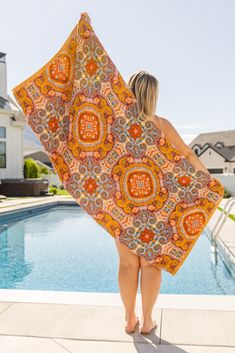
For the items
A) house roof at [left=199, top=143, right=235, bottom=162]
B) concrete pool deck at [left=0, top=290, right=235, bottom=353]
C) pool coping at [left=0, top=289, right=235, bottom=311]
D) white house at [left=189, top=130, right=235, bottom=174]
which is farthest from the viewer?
house roof at [left=199, top=143, right=235, bottom=162]

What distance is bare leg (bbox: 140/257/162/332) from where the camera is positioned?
9.17ft

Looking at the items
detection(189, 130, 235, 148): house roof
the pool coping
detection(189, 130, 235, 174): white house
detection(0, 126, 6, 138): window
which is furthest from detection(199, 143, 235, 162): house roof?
the pool coping

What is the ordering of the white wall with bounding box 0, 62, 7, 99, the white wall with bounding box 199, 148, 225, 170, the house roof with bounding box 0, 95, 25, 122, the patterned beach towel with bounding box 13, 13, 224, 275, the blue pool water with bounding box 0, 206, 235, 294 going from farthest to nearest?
the white wall with bounding box 199, 148, 225, 170, the white wall with bounding box 0, 62, 7, 99, the house roof with bounding box 0, 95, 25, 122, the blue pool water with bounding box 0, 206, 235, 294, the patterned beach towel with bounding box 13, 13, 224, 275

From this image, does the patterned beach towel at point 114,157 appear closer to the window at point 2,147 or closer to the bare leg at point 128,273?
the bare leg at point 128,273

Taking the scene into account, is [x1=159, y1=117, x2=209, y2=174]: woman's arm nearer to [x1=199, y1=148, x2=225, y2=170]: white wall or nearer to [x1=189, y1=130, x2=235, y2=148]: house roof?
[x1=199, y1=148, x2=225, y2=170]: white wall

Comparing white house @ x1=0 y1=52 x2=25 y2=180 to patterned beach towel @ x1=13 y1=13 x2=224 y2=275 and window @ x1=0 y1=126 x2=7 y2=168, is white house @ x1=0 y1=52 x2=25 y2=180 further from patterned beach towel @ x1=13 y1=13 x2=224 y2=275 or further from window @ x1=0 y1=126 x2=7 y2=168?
patterned beach towel @ x1=13 y1=13 x2=224 y2=275

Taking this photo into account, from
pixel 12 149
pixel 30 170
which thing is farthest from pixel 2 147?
pixel 30 170

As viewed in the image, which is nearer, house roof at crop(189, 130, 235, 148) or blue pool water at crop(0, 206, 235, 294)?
blue pool water at crop(0, 206, 235, 294)

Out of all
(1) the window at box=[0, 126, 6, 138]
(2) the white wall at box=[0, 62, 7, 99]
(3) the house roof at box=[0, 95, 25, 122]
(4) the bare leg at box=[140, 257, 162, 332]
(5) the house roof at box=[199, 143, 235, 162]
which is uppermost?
(2) the white wall at box=[0, 62, 7, 99]

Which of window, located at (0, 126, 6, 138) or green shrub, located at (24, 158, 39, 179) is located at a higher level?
window, located at (0, 126, 6, 138)

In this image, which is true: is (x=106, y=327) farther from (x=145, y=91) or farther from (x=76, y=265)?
(x=76, y=265)

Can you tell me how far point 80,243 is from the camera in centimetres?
823

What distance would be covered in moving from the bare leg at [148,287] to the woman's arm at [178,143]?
2.41 feet

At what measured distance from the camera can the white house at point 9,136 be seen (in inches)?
748
